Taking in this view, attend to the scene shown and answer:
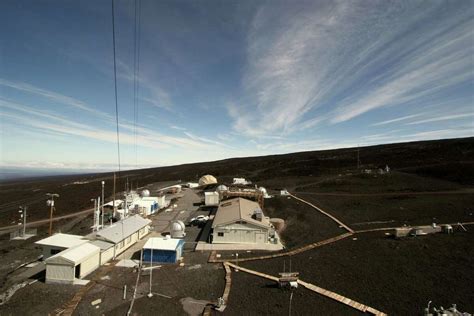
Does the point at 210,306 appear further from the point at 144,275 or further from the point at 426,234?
the point at 426,234

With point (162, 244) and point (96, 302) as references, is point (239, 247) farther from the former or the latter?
point (96, 302)

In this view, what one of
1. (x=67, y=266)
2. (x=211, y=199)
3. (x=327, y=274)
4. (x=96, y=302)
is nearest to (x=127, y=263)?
(x=67, y=266)

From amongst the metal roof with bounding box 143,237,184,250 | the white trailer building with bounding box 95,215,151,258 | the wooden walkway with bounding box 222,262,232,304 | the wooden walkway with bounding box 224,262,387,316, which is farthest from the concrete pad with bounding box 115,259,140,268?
the wooden walkway with bounding box 224,262,387,316

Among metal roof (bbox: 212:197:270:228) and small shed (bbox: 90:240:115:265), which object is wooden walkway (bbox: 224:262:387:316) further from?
small shed (bbox: 90:240:115:265)

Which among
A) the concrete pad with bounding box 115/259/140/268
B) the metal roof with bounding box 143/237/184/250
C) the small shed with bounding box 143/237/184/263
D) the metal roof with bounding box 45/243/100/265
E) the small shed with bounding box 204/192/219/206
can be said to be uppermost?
the small shed with bounding box 204/192/219/206

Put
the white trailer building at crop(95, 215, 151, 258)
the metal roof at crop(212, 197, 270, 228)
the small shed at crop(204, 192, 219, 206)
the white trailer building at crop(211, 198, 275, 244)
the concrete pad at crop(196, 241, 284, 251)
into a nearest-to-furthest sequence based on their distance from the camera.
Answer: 1. the white trailer building at crop(95, 215, 151, 258)
2. the concrete pad at crop(196, 241, 284, 251)
3. the white trailer building at crop(211, 198, 275, 244)
4. the metal roof at crop(212, 197, 270, 228)
5. the small shed at crop(204, 192, 219, 206)

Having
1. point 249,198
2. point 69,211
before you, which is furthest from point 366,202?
point 69,211

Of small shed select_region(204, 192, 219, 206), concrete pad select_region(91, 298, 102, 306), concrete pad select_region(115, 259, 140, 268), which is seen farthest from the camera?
small shed select_region(204, 192, 219, 206)

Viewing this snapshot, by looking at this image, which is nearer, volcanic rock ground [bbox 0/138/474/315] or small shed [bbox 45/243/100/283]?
volcanic rock ground [bbox 0/138/474/315]
